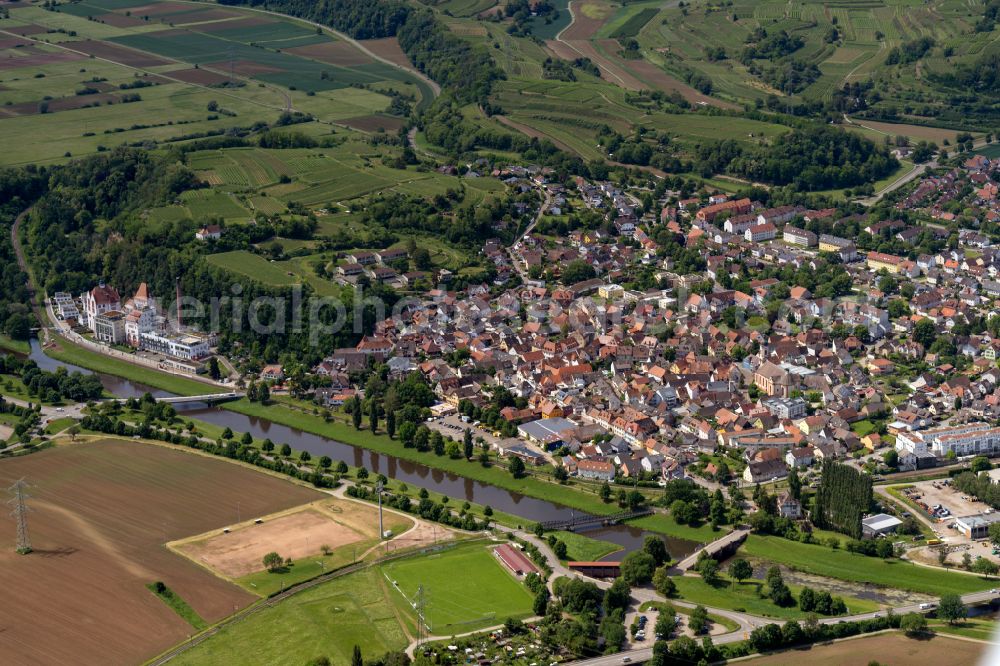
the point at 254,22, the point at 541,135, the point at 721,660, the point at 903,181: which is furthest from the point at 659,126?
the point at 721,660

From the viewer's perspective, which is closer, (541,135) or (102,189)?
(102,189)

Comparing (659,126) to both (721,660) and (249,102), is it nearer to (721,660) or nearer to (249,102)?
(249,102)

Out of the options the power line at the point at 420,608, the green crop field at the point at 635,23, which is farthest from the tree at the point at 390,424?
the green crop field at the point at 635,23

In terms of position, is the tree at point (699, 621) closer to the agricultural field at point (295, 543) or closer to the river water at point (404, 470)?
the river water at point (404, 470)

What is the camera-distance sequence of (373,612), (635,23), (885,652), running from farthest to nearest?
(635,23) < (373,612) < (885,652)

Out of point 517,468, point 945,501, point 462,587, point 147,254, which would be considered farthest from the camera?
point 147,254

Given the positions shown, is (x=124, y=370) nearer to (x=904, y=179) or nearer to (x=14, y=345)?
(x=14, y=345)

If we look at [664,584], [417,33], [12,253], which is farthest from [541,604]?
[417,33]
